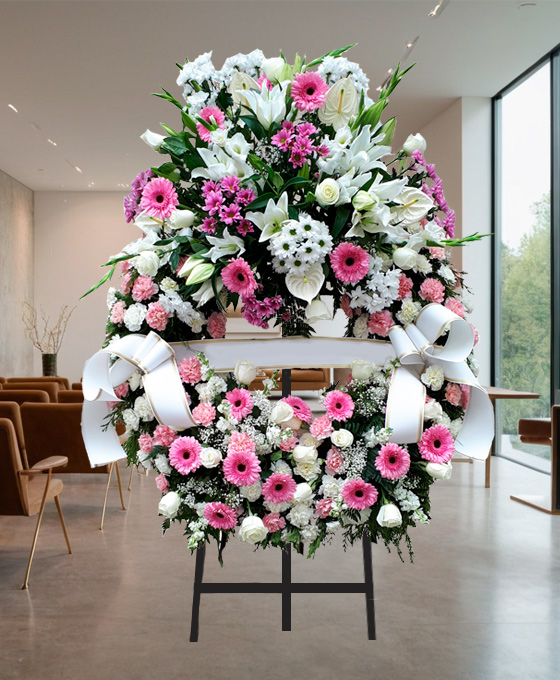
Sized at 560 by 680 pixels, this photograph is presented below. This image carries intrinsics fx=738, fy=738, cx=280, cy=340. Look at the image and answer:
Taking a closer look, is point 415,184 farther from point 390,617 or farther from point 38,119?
point 38,119

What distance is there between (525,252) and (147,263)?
656 cm

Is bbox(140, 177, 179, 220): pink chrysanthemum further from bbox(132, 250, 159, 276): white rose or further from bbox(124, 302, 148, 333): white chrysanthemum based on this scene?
bbox(124, 302, 148, 333): white chrysanthemum

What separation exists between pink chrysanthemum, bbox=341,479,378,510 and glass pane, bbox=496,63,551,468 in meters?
5.92

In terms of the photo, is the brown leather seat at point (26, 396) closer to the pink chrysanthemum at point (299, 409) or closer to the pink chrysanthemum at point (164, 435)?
the pink chrysanthemum at point (164, 435)

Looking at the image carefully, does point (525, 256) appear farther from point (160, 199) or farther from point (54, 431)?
point (160, 199)

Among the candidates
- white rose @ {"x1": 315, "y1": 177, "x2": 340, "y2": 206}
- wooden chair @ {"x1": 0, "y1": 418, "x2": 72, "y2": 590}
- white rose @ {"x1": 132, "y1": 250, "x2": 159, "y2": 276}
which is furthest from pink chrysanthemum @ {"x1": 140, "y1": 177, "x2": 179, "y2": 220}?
wooden chair @ {"x1": 0, "y1": 418, "x2": 72, "y2": 590}

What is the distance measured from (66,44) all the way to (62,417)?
152 inches

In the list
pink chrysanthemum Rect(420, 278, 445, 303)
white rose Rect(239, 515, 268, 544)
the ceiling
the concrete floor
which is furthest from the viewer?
the ceiling

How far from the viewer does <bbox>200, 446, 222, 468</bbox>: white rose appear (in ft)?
5.47

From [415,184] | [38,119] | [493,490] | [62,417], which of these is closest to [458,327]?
[415,184]

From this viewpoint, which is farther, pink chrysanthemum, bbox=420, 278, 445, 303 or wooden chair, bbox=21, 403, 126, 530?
wooden chair, bbox=21, 403, 126, 530

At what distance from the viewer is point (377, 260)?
5.77 ft

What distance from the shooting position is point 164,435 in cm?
176

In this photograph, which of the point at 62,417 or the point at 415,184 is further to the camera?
the point at 62,417
